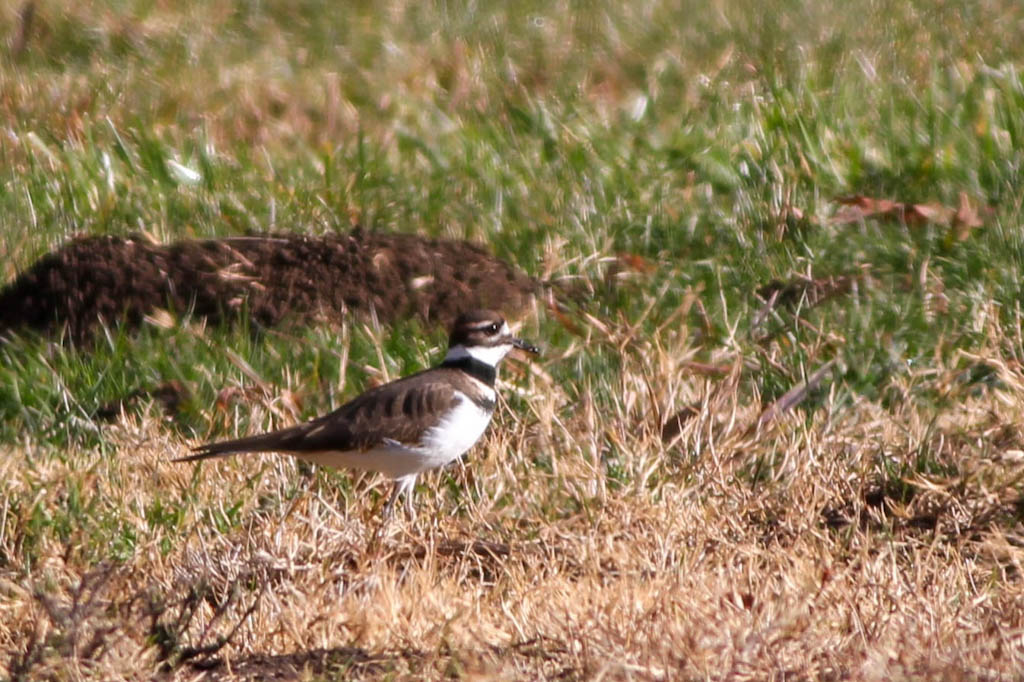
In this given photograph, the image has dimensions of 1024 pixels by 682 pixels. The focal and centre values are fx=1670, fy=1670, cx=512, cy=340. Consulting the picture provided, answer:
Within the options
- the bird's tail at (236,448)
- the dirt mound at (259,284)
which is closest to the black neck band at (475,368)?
the bird's tail at (236,448)

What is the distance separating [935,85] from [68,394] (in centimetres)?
491

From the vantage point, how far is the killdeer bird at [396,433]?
5555 mm

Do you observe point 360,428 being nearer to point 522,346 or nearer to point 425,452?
point 425,452

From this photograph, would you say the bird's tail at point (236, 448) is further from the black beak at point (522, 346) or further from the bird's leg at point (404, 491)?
the black beak at point (522, 346)

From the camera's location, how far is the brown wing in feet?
18.2

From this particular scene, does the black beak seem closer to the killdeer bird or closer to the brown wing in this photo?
the killdeer bird

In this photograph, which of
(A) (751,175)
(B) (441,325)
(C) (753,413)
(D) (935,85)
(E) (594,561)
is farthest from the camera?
(D) (935,85)

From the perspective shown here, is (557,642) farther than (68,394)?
No

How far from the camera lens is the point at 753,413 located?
602 cm

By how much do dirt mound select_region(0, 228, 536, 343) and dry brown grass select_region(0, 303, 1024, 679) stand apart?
0.95 metres

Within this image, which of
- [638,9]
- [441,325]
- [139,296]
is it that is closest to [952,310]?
[441,325]

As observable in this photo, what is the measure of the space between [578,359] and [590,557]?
5.09 feet

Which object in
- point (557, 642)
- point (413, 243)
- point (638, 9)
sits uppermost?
point (557, 642)

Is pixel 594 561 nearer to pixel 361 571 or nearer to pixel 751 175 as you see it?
pixel 361 571
